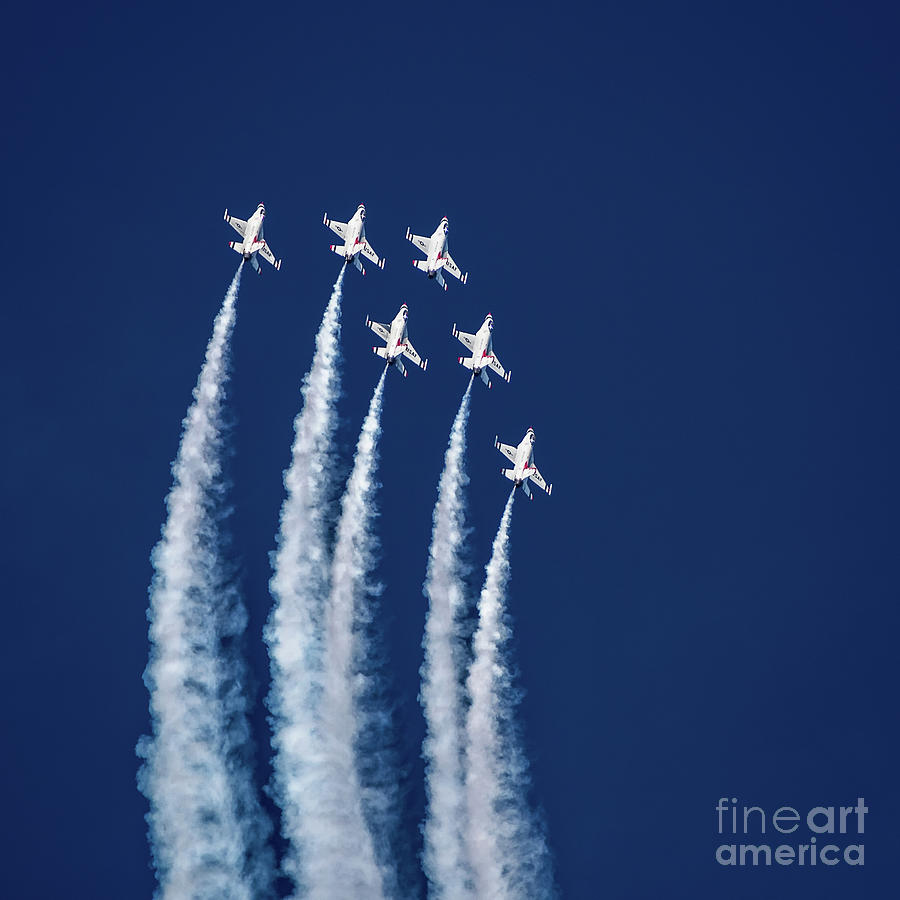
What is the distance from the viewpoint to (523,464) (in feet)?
243

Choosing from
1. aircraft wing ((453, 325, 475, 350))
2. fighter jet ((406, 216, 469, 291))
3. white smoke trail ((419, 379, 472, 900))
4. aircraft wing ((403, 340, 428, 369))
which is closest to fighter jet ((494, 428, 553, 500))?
white smoke trail ((419, 379, 472, 900))

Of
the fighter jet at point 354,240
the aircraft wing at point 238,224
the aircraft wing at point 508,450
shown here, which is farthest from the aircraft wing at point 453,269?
the aircraft wing at point 238,224

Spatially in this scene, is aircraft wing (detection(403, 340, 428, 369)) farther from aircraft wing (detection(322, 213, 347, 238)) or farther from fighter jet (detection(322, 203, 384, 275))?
aircraft wing (detection(322, 213, 347, 238))

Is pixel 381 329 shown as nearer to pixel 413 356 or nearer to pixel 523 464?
pixel 413 356

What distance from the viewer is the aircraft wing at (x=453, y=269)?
78.1m

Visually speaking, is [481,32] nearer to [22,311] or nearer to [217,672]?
[22,311]

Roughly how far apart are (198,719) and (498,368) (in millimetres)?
25995

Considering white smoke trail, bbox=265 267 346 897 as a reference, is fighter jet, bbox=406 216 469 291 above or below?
above

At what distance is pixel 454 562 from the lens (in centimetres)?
7131

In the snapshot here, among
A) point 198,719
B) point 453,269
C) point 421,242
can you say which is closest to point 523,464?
point 453,269

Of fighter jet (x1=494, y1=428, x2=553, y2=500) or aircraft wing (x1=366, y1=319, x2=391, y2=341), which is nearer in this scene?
fighter jet (x1=494, y1=428, x2=553, y2=500)

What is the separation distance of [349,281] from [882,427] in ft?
108

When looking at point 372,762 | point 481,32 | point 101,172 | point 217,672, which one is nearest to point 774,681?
point 372,762

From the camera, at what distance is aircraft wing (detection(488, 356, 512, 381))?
76.9 meters
